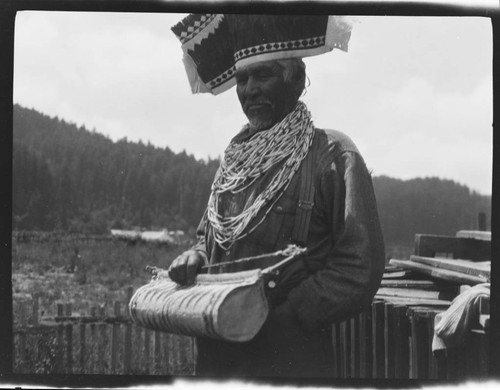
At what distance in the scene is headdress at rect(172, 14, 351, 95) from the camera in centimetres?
451

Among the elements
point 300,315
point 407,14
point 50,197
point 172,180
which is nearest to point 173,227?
point 172,180

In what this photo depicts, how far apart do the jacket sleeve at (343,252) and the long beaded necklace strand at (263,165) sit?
18cm

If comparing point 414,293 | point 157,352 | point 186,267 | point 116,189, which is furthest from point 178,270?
point 414,293

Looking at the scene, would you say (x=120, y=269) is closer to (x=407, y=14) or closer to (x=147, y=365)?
(x=147, y=365)

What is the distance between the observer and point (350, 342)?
16.3ft

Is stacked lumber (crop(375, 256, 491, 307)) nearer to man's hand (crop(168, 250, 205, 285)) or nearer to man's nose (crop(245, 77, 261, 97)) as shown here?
man's hand (crop(168, 250, 205, 285))

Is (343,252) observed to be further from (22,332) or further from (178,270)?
(22,332)

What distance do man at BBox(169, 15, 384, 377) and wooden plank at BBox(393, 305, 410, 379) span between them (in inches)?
18.9

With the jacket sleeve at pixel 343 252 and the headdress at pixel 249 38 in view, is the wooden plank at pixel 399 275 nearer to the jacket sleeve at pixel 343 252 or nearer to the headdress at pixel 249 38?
the jacket sleeve at pixel 343 252

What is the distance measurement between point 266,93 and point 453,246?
6.14 ft

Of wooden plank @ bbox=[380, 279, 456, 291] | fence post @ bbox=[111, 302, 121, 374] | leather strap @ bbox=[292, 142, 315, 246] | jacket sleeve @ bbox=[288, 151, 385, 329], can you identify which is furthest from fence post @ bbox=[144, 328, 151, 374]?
wooden plank @ bbox=[380, 279, 456, 291]

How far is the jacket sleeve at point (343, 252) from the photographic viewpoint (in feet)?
14.2

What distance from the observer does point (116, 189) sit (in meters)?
5.00

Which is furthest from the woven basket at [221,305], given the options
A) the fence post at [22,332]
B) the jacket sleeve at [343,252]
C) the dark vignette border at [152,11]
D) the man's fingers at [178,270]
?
the fence post at [22,332]
